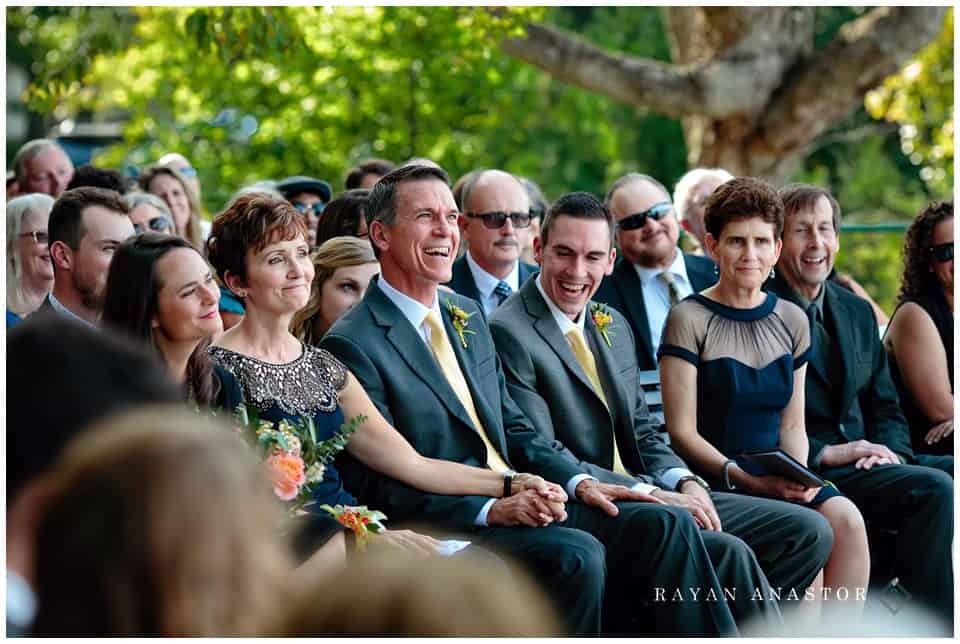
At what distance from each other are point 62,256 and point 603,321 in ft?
6.79

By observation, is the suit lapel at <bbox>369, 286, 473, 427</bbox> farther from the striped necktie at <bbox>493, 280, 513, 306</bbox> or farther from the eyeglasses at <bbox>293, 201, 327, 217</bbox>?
the eyeglasses at <bbox>293, 201, 327, 217</bbox>

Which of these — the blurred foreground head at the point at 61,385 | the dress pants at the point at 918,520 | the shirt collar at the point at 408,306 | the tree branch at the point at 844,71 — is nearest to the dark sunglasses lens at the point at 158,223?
the shirt collar at the point at 408,306

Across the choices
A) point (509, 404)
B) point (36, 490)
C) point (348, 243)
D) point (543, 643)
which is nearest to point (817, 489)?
point (509, 404)

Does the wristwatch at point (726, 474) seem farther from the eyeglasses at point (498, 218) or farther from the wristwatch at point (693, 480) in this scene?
the eyeglasses at point (498, 218)

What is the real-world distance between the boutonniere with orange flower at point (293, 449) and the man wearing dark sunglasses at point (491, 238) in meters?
2.23

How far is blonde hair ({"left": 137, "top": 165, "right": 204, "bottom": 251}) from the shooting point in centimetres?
818

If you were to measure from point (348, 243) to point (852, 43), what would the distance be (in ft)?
31.8

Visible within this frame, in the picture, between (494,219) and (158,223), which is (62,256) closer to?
(158,223)

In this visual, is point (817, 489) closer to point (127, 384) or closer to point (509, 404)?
point (509, 404)

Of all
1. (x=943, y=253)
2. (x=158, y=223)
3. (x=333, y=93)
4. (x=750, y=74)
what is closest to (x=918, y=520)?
(x=943, y=253)

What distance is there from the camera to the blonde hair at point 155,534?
1796mm

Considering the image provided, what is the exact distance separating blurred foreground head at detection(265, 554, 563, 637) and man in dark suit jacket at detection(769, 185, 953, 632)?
4553mm

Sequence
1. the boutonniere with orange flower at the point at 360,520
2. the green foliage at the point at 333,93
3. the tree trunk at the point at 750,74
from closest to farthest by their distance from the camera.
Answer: the boutonniere with orange flower at the point at 360,520 < the green foliage at the point at 333,93 < the tree trunk at the point at 750,74

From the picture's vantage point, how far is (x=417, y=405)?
17.1 feet
